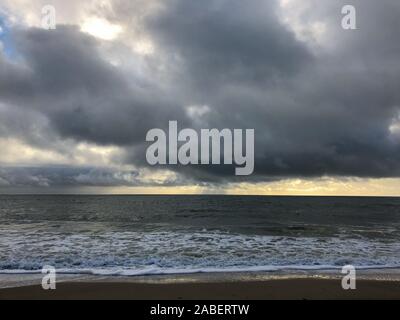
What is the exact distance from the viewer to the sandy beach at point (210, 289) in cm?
892

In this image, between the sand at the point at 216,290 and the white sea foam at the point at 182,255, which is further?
the white sea foam at the point at 182,255

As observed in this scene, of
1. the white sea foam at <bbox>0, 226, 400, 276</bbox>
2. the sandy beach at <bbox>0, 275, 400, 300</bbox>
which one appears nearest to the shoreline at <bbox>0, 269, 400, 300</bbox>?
the sandy beach at <bbox>0, 275, 400, 300</bbox>

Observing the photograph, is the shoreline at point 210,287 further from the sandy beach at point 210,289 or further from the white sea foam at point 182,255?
the white sea foam at point 182,255

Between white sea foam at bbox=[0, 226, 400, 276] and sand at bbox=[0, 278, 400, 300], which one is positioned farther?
white sea foam at bbox=[0, 226, 400, 276]

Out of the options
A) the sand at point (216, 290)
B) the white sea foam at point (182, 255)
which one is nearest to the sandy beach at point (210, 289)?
the sand at point (216, 290)

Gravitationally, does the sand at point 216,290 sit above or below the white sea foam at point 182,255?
above

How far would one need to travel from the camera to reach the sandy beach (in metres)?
8.92

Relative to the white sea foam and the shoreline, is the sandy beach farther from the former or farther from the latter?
the white sea foam

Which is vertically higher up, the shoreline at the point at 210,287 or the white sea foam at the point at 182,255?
the shoreline at the point at 210,287

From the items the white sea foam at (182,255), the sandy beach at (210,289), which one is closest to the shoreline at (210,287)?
the sandy beach at (210,289)

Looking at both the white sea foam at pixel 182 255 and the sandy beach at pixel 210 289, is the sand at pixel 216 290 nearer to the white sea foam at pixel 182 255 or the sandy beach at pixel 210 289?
the sandy beach at pixel 210 289

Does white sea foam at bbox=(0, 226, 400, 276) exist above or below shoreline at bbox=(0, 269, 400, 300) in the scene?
below

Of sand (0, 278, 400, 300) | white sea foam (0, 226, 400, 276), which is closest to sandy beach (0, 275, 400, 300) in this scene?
sand (0, 278, 400, 300)
